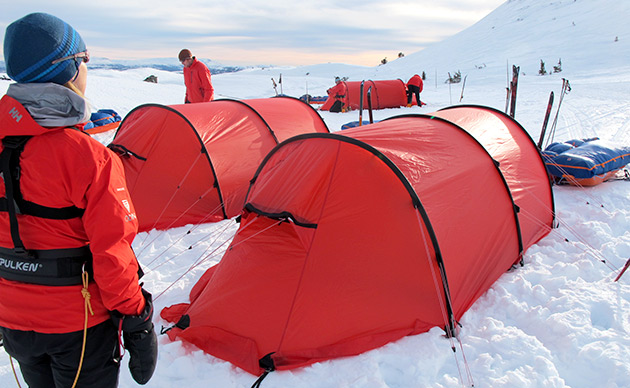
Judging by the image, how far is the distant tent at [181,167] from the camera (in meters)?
5.54

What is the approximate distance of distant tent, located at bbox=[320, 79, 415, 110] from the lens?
16125 mm

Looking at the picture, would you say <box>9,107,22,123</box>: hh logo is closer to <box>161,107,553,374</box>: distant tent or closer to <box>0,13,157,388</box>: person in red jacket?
<box>0,13,157,388</box>: person in red jacket

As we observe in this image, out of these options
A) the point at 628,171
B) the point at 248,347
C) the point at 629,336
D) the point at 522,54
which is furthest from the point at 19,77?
the point at 522,54

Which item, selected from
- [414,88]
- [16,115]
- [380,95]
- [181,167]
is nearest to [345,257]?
[16,115]

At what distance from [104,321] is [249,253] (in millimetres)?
1662

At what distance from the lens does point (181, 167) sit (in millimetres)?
5605

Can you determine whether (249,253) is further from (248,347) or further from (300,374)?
(300,374)

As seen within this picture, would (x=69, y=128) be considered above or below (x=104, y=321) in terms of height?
above

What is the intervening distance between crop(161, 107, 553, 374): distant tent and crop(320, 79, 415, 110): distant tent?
12.9 meters

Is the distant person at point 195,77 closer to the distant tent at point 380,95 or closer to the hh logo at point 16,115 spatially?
the hh logo at point 16,115

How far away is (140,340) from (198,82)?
6.94m

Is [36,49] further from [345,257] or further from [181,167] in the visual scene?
[181,167]

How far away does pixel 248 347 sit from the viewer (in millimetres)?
2875

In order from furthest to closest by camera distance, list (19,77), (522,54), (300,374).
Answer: (522,54) → (300,374) → (19,77)
